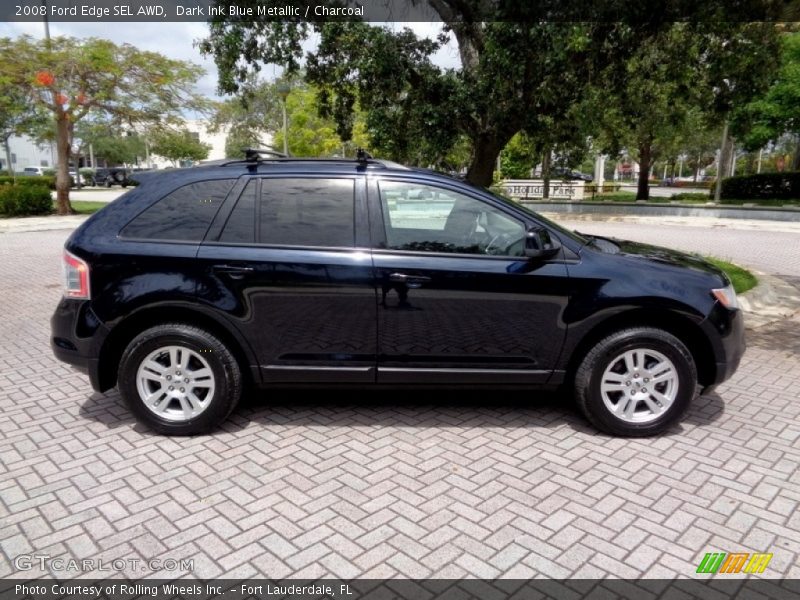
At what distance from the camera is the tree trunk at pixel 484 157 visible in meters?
10.0

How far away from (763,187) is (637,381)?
32.2 meters

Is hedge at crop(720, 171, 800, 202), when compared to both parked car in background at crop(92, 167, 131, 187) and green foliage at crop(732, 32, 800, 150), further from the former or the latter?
parked car in background at crop(92, 167, 131, 187)

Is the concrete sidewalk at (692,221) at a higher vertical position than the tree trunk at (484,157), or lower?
lower

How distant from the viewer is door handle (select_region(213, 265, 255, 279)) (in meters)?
3.95

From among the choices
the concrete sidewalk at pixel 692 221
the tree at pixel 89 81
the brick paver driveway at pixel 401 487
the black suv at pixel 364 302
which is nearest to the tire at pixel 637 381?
the black suv at pixel 364 302

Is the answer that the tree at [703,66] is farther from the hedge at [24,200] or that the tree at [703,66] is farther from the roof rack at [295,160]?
the hedge at [24,200]

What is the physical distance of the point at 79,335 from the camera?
404 cm

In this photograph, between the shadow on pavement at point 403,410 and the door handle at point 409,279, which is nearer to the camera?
the door handle at point 409,279

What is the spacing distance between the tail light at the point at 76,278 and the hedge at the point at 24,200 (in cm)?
2152

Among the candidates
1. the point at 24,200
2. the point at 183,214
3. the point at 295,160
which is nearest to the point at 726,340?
the point at 295,160

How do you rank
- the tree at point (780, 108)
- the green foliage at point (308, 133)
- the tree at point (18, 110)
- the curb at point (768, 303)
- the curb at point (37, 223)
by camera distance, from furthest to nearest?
1. the green foliage at point (308, 133)
2. the tree at point (780, 108)
3. the tree at point (18, 110)
4. the curb at point (37, 223)
5. the curb at point (768, 303)

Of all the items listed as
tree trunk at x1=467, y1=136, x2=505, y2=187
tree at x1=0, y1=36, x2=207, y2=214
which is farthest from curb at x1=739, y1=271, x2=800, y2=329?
tree at x1=0, y1=36, x2=207, y2=214

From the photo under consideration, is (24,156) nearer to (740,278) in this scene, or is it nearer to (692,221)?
(692,221)

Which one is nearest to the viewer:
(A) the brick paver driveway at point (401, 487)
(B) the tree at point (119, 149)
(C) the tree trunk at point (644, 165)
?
(A) the brick paver driveway at point (401, 487)
